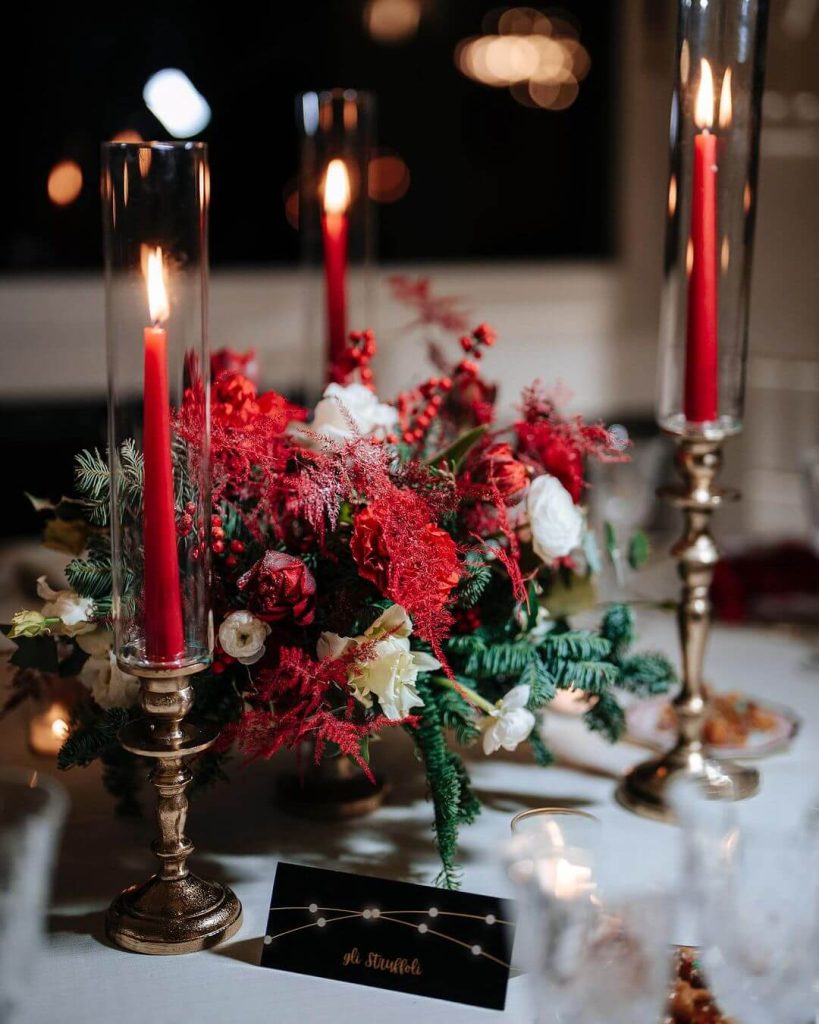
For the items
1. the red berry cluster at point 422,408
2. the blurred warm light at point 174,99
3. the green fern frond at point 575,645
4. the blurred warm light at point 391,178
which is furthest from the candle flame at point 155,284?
the blurred warm light at point 391,178

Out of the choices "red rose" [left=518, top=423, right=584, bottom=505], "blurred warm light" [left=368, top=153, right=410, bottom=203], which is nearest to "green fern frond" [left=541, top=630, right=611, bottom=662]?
"red rose" [left=518, top=423, right=584, bottom=505]

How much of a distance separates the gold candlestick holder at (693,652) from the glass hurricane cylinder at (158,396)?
16.6 inches

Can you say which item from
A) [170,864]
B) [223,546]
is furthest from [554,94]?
[170,864]

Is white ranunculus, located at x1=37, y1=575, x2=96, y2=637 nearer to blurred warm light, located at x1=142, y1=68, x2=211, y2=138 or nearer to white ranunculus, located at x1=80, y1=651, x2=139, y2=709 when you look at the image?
white ranunculus, located at x1=80, y1=651, x2=139, y2=709

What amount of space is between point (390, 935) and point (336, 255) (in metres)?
0.68

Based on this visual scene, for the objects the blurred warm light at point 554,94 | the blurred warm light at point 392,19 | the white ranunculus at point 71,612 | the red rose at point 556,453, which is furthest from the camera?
the blurred warm light at point 554,94

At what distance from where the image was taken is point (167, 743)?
0.80 m

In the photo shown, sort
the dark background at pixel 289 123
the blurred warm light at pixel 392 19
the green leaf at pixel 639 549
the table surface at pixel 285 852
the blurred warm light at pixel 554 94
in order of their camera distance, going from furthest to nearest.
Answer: the blurred warm light at pixel 554 94 < the blurred warm light at pixel 392 19 < the dark background at pixel 289 123 < the green leaf at pixel 639 549 < the table surface at pixel 285 852

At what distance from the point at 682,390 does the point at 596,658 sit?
23 centimetres

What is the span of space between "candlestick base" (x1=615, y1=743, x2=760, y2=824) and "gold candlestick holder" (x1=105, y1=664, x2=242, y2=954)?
1.19 feet

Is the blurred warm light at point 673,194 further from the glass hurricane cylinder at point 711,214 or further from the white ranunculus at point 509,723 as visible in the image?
the white ranunculus at point 509,723

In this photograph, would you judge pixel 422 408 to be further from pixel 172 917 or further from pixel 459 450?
pixel 172 917

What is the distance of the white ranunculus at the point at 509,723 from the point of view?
90 centimetres

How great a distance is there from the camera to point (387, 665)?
841mm
